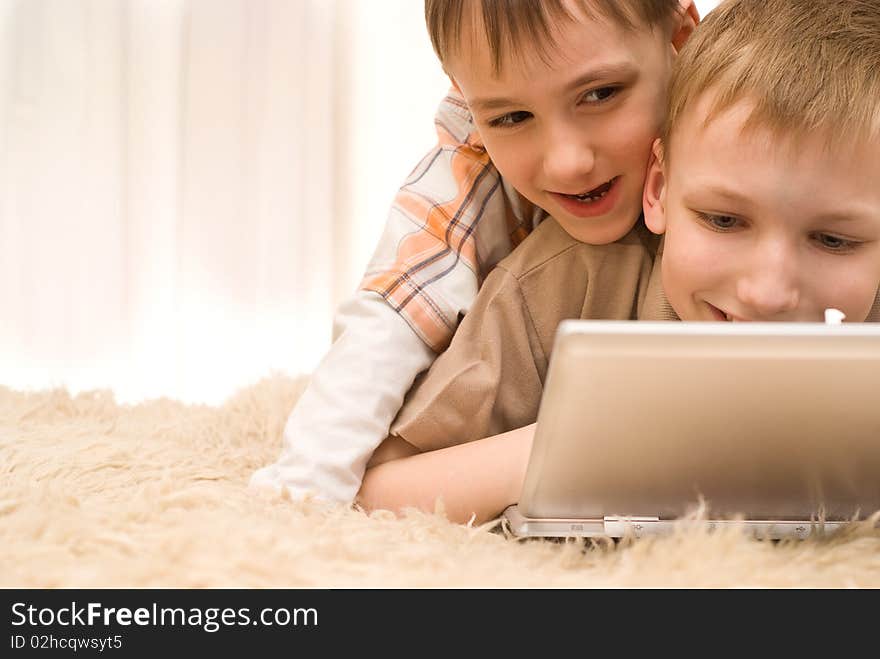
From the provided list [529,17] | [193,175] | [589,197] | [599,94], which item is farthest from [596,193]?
[193,175]

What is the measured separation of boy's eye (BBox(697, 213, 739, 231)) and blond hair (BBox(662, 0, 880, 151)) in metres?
0.09

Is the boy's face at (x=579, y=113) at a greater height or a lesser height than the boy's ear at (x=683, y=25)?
lesser

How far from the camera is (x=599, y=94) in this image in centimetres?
103

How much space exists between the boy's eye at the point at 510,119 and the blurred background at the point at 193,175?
1562 millimetres

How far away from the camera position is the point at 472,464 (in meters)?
0.97

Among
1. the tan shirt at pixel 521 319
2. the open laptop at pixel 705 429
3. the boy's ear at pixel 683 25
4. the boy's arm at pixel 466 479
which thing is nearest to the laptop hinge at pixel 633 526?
the open laptop at pixel 705 429

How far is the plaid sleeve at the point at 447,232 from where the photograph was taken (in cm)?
115

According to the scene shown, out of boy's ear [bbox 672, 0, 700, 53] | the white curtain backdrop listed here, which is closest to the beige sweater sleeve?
boy's ear [bbox 672, 0, 700, 53]

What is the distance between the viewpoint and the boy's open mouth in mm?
1087

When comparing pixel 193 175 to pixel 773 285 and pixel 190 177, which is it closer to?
pixel 190 177

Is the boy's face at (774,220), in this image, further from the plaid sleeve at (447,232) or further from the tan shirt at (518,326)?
the plaid sleeve at (447,232)

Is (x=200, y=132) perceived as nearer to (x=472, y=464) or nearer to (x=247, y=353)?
(x=247, y=353)

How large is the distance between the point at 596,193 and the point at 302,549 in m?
0.59
